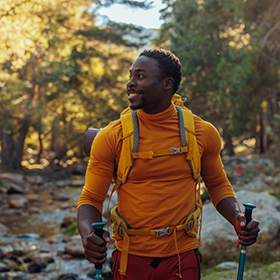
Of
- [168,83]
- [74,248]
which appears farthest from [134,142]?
[74,248]

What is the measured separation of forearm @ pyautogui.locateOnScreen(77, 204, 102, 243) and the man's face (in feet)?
2.18

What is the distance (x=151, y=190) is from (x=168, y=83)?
71cm

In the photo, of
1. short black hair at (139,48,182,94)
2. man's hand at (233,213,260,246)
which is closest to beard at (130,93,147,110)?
short black hair at (139,48,182,94)

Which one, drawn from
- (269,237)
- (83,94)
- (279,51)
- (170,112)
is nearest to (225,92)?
(279,51)

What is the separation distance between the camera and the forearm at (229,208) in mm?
2373

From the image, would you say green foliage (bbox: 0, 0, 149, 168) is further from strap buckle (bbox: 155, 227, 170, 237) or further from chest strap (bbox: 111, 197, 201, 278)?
strap buckle (bbox: 155, 227, 170, 237)

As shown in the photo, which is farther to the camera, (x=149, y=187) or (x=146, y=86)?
(x=146, y=86)

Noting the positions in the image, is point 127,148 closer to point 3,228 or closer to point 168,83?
point 168,83

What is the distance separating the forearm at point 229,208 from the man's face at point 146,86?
0.76 m

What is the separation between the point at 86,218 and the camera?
2113 mm

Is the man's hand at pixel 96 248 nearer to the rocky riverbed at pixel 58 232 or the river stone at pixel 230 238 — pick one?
the rocky riverbed at pixel 58 232

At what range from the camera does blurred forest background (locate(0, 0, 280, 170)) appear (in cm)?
1509

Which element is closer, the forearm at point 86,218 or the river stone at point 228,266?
the forearm at point 86,218

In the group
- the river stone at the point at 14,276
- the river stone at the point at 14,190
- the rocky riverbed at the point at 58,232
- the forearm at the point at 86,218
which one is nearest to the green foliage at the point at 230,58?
the rocky riverbed at the point at 58,232
